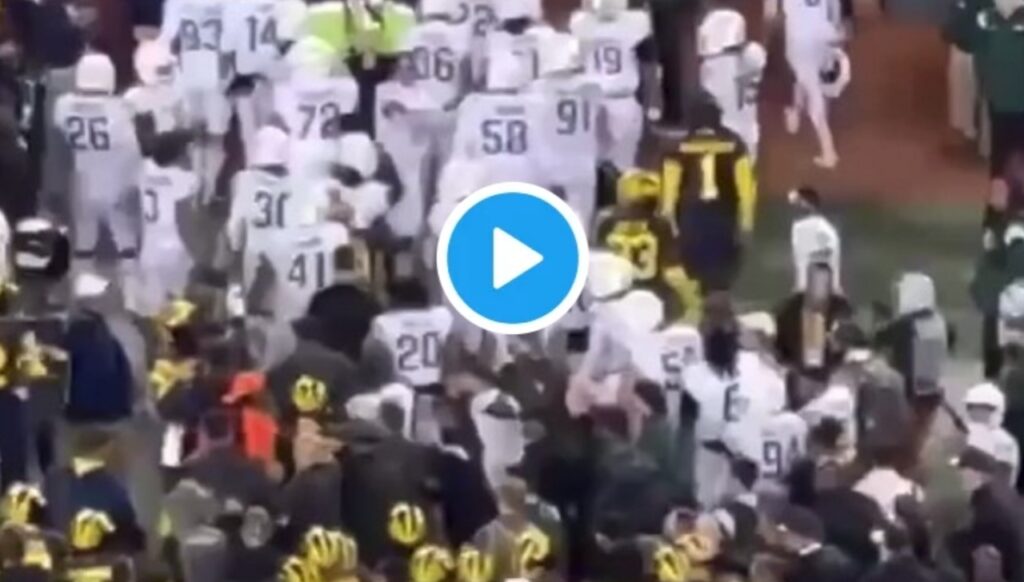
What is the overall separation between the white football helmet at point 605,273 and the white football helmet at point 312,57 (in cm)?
24

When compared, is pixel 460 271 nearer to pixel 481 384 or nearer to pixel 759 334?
pixel 481 384

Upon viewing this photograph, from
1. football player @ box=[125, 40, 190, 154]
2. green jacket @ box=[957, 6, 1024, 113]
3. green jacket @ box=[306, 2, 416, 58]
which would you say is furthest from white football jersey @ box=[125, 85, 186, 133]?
green jacket @ box=[957, 6, 1024, 113]

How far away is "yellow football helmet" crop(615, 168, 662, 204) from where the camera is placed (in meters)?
0.96

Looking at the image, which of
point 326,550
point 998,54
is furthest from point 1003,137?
point 326,550

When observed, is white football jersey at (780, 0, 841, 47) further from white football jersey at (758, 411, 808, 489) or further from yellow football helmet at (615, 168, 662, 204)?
white football jersey at (758, 411, 808, 489)

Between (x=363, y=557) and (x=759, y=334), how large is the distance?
1.09 ft

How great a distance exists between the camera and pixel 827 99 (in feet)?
3.15

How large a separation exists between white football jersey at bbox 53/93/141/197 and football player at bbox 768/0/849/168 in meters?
0.48

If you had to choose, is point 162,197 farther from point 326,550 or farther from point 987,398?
point 987,398

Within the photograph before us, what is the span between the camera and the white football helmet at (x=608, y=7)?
3.13ft

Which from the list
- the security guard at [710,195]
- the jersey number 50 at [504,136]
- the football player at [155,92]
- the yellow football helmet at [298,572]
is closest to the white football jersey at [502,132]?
the jersey number 50 at [504,136]

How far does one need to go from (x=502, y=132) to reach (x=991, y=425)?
414mm

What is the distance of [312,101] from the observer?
954mm

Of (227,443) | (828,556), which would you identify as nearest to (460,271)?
(227,443)
